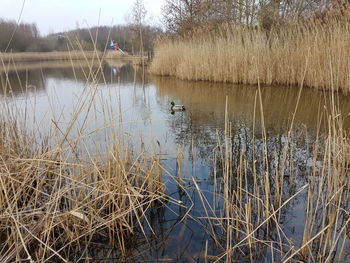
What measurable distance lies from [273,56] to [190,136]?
4.04 m

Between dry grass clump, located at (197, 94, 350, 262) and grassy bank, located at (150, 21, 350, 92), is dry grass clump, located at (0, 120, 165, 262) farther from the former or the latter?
grassy bank, located at (150, 21, 350, 92)

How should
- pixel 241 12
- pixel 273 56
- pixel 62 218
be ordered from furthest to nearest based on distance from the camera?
pixel 241 12 < pixel 273 56 < pixel 62 218

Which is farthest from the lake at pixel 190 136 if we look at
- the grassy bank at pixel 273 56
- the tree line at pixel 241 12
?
the tree line at pixel 241 12

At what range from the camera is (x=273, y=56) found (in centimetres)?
609

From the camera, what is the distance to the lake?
5.14 ft

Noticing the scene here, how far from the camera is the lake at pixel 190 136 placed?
157cm

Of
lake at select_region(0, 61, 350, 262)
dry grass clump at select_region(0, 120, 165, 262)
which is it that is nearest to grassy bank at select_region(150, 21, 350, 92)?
lake at select_region(0, 61, 350, 262)

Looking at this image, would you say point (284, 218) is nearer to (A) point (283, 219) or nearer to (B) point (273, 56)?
(A) point (283, 219)

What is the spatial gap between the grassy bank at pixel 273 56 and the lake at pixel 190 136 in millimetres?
373

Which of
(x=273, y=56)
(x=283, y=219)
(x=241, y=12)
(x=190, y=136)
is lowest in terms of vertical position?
(x=283, y=219)

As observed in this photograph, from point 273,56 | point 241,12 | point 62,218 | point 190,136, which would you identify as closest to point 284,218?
point 62,218

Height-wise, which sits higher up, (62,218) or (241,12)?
(241,12)

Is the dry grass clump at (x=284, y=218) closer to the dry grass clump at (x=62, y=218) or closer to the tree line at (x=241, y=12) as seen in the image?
the dry grass clump at (x=62, y=218)

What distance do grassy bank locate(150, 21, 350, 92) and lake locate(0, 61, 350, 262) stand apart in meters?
0.37
